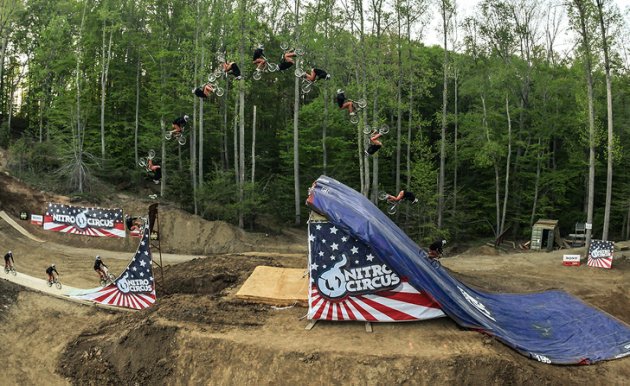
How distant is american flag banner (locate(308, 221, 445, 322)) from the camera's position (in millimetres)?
12070

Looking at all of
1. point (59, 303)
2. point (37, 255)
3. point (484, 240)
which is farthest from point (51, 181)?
point (484, 240)

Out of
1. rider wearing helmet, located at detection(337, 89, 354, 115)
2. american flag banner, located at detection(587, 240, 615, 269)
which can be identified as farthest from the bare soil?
rider wearing helmet, located at detection(337, 89, 354, 115)

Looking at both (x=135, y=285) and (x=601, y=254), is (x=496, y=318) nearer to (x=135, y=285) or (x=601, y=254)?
(x=135, y=285)

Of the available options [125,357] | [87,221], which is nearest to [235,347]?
[125,357]

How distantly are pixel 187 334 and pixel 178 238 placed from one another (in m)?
17.2

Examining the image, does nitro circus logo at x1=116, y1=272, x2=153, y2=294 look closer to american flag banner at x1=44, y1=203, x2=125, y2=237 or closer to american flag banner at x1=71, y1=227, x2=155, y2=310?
american flag banner at x1=71, y1=227, x2=155, y2=310

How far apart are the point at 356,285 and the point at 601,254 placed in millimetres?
17678

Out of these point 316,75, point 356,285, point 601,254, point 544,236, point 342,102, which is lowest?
point 544,236

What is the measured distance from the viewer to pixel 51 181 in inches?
1257

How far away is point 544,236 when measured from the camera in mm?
31047

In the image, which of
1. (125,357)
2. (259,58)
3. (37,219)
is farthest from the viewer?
(37,219)

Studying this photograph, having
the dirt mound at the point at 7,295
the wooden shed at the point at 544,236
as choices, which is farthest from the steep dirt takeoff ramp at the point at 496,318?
the wooden shed at the point at 544,236

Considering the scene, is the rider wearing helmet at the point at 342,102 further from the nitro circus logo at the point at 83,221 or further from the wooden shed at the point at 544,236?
the wooden shed at the point at 544,236

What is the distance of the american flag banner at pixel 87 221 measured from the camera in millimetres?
27906
